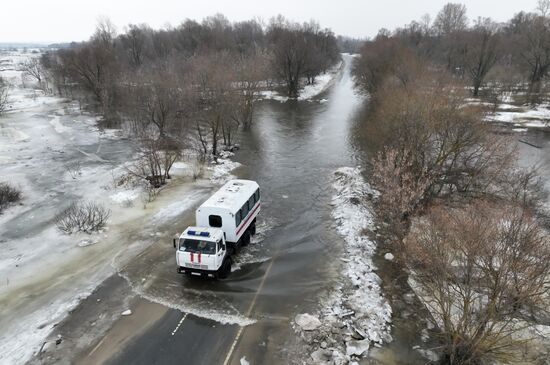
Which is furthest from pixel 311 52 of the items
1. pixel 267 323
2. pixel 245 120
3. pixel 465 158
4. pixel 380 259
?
pixel 267 323

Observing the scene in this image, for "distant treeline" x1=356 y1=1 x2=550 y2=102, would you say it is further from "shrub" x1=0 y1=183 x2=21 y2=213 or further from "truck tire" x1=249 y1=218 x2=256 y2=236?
"shrub" x1=0 y1=183 x2=21 y2=213

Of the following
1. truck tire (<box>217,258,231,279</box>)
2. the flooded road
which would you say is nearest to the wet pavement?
the flooded road

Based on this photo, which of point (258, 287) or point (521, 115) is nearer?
point (258, 287)

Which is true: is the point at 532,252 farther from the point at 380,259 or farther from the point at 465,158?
the point at 465,158

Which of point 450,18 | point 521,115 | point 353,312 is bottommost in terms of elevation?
point 353,312

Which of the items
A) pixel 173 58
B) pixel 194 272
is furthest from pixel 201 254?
pixel 173 58

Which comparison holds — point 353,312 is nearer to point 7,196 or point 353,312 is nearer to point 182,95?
point 7,196
